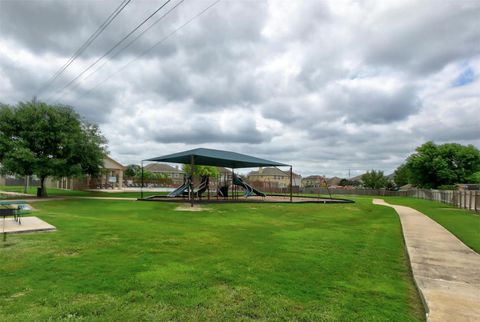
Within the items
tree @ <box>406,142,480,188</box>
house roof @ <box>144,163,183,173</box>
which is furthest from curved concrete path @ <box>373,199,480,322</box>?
house roof @ <box>144,163,183,173</box>

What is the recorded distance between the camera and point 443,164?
162 ft

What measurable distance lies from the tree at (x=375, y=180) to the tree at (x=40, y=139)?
57.6 meters

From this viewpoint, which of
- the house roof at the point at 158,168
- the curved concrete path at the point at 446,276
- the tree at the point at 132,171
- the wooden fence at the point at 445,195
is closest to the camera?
the curved concrete path at the point at 446,276

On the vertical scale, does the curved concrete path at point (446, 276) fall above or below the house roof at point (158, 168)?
below

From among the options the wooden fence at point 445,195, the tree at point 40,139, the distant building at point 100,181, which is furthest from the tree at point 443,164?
the tree at point 40,139

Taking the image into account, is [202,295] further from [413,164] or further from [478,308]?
[413,164]

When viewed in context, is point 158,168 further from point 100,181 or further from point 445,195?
point 445,195

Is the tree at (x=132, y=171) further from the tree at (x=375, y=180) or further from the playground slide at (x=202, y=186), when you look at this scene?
the playground slide at (x=202, y=186)

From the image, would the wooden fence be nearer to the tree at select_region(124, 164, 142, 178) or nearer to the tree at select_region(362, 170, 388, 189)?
the tree at select_region(362, 170, 388, 189)

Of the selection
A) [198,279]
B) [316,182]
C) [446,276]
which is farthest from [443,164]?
[198,279]

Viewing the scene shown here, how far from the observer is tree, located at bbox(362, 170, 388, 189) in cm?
6531

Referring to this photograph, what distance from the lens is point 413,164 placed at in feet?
169

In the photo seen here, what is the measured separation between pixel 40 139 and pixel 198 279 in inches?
746

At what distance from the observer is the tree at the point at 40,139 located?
1906cm
